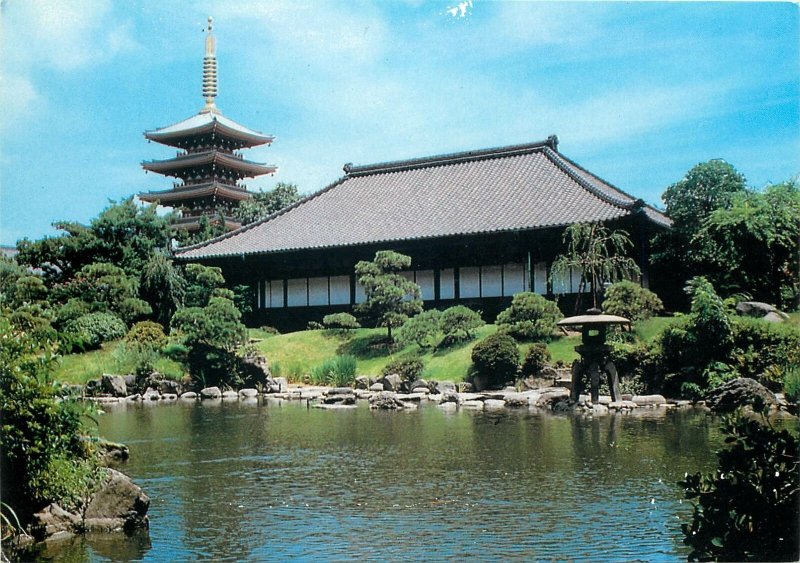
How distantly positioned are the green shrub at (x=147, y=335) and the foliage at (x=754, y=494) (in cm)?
2034

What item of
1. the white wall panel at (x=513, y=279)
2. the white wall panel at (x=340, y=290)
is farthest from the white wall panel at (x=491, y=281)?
the white wall panel at (x=340, y=290)

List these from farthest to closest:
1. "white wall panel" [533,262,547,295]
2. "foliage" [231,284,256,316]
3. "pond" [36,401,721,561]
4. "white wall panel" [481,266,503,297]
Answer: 1. "foliage" [231,284,256,316]
2. "white wall panel" [481,266,503,297]
3. "white wall panel" [533,262,547,295]
4. "pond" [36,401,721,561]

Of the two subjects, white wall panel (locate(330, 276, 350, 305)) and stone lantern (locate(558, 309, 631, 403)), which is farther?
white wall panel (locate(330, 276, 350, 305))

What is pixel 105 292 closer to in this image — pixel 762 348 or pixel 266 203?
pixel 266 203

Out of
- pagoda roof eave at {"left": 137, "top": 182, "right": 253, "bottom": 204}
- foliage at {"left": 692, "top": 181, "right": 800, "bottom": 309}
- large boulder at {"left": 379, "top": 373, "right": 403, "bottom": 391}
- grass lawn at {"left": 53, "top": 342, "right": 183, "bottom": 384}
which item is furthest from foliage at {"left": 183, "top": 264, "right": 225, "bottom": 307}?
foliage at {"left": 692, "top": 181, "right": 800, "bottom": 309}

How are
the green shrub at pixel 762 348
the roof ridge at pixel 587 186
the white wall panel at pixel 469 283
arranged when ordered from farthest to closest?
the white wall panel at pixel 469 283
the roof ridge at pixel 587 186
the green shrub at pixel 762 348

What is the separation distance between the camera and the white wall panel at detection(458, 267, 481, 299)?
26.3 m

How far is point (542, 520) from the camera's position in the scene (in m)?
7.89

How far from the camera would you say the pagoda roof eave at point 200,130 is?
37.3 metres

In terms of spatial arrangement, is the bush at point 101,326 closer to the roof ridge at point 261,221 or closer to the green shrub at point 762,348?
the roof ridge at point 261,221

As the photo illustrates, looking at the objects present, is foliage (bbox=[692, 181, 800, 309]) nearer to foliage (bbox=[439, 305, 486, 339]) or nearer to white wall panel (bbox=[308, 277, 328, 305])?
foliage (bbox=[439, 305, 486, 339])

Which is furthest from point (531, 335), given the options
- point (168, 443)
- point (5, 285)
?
point (5, 285)

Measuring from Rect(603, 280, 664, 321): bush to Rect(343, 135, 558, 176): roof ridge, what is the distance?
9941 mm

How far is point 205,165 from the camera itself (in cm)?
3859
